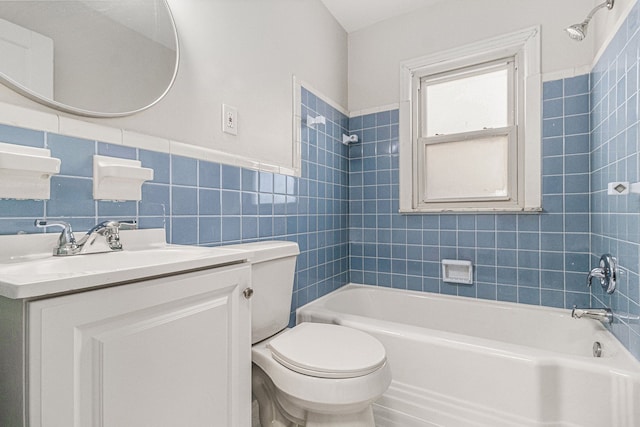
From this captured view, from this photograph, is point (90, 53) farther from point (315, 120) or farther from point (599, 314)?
point (599, 314)

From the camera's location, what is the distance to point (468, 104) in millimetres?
2219

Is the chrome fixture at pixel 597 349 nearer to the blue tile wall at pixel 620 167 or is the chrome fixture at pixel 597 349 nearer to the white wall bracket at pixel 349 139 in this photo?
the blue tile wall at pixel 620 167

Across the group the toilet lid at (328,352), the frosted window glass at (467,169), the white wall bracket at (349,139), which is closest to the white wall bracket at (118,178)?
the toilet lid at (328,352)

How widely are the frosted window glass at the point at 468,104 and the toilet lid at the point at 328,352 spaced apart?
1.65 meters

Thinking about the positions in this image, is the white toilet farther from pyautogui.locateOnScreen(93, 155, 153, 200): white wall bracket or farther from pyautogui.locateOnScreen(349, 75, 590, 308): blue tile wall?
pyautogui.locateOnScreen(349, 75, 590, 308): blue tile wall

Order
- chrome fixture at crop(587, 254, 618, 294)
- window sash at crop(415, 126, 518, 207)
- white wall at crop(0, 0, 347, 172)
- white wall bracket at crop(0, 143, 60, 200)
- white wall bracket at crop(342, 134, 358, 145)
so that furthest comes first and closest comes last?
white wall bracket at crop(342, 134, 358, 145) → window sash at crop(415, 126, 518, 207) → chrome fixture at crop(587, 254, 618, 294) → white wall at crop(0, 0, 347, 172) → white wall bracket at crop(0, 143, 60, 200)

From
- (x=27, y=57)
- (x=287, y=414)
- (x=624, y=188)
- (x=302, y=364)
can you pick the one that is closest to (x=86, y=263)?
(x=27, y=57)

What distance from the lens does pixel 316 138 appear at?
7.01ft

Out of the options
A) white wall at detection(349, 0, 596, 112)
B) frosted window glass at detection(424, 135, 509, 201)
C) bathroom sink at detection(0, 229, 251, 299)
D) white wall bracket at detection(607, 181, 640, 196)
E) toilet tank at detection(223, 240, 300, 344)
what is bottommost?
toilet tank at detection(223, 240, 300, 344)

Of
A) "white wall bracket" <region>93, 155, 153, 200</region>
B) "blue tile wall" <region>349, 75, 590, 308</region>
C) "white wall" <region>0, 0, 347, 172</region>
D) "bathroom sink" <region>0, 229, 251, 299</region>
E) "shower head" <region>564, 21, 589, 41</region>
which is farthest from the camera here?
"blue tile wall" <region>349, 75, 590, 308</region>

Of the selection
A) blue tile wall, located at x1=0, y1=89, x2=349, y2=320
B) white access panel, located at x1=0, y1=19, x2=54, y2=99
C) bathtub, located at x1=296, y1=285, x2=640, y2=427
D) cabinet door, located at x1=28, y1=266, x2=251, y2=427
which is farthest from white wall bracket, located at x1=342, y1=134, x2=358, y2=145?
white access panel, located at x1=0, y1=19, x2=54, y2=99

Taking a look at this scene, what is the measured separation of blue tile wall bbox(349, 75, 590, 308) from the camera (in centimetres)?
183

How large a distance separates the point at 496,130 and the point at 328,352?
1779mm

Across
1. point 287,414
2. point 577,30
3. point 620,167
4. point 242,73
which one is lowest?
point 287,414
